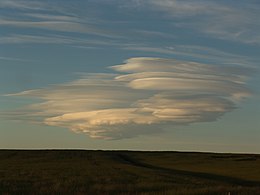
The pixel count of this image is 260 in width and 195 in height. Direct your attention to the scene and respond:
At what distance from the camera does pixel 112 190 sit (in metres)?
29.7

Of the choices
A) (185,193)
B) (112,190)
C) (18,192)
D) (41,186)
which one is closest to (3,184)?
(41,186)

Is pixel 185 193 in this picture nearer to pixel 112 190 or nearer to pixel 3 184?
pixel 112 190

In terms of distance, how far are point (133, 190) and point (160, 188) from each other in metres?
2.45

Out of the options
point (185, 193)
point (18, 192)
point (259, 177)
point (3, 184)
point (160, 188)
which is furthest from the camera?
point (259, 177)

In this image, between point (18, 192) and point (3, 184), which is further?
point (3, 184)

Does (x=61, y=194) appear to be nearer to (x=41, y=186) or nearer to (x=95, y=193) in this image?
(x=95, y=193)

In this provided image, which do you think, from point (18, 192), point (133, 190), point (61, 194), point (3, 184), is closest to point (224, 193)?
point (133, 190)

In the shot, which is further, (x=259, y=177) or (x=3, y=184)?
(x=259, y=177)

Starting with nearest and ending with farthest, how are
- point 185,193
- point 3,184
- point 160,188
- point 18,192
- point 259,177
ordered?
1. point 185,193
2. point 18,192
3. point 160,188
4. point 3,184
5. point 259,177

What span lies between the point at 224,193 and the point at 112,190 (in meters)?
5.98

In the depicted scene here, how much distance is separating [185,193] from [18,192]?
8543 mm

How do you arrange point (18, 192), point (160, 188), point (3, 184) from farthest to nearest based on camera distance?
point (3, 184)
point (160, 188)
point (18, 192)

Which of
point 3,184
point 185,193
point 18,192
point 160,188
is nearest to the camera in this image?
point 185,193

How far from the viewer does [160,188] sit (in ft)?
Answer: 105
